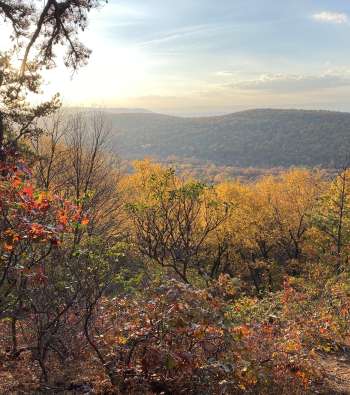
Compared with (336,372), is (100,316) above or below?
above

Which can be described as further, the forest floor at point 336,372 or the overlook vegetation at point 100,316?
the forest floor at point 336,372

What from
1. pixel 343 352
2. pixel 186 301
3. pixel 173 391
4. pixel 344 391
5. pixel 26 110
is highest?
pixel 26 110

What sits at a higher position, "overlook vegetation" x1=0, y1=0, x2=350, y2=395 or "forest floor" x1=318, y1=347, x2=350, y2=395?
"overlook vegetation" x1=0, y1=0, x2=350, y2=395

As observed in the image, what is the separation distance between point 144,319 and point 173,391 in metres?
1.35

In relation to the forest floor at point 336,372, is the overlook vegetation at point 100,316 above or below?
above

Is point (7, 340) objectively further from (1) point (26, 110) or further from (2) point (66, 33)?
(2) point (66, 33)

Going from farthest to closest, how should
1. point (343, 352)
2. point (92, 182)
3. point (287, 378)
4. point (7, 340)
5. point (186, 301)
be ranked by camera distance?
point (92, 182) → point (343, 352) → point (7, 340) → point (287, 378) → point (186, 301)

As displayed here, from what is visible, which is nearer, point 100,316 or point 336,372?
point 100,316

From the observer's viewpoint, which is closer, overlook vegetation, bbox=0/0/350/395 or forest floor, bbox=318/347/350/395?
overlook vegetation, bbox=0/0/350/395

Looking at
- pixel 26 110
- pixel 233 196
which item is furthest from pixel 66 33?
pixel 233 196

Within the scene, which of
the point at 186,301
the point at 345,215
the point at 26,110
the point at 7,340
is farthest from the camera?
the point at 345,215

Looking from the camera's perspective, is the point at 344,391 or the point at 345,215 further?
the point at 345,215

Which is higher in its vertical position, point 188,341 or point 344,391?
point 188,341

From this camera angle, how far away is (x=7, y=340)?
413 inches
